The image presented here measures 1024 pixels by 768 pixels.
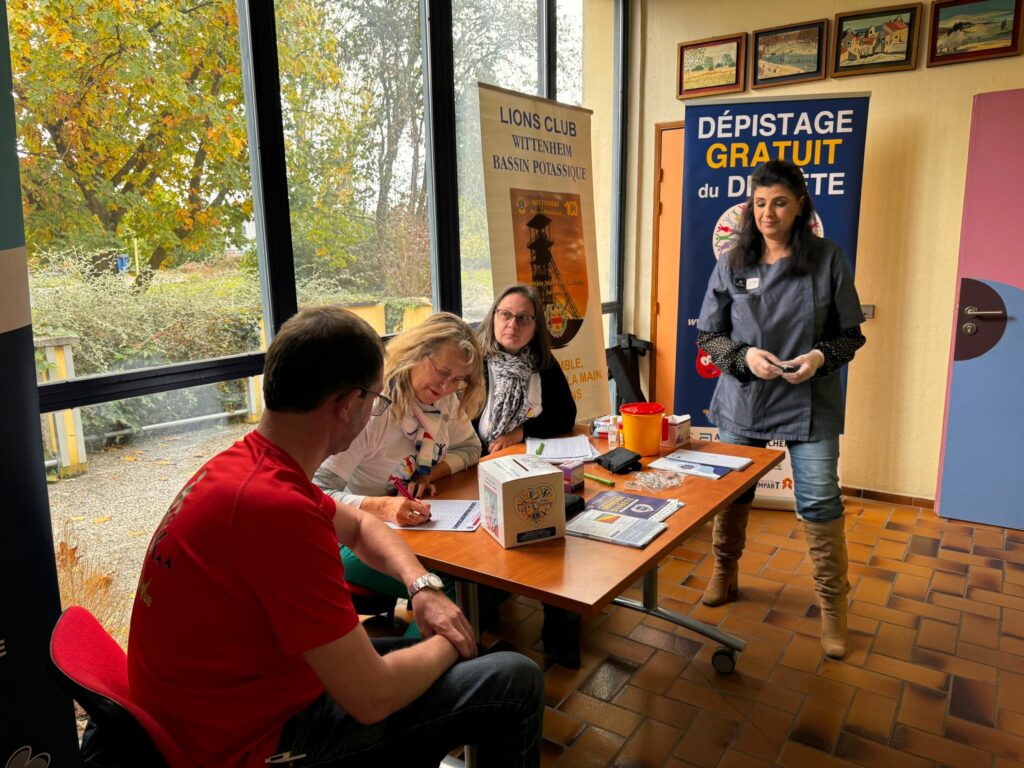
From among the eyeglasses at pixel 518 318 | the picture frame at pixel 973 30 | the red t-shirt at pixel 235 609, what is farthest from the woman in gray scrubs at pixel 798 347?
the picture frame at pixel 973 30

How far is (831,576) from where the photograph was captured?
2.39 metres

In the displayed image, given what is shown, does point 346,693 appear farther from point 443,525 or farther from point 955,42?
point 955,42

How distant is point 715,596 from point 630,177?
284cm

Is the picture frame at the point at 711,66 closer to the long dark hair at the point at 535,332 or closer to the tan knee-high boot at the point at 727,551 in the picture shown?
the long dark hair at the point at 535,332

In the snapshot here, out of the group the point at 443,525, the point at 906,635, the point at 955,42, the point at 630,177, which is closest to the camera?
the point at 443,525

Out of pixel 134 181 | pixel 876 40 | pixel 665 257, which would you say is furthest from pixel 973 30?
pixel 134 181

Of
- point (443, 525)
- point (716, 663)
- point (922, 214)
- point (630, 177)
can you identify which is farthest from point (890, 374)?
point (443, 525)

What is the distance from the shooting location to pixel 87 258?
2029 millimetres

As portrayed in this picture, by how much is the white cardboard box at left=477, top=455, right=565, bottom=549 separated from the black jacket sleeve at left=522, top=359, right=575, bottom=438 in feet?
3.17

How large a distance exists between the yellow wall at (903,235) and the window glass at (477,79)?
3.69 feet

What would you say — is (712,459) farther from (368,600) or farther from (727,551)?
(368,600)

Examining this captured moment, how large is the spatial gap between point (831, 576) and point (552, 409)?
110cm

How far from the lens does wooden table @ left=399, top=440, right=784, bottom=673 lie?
4.45 ft

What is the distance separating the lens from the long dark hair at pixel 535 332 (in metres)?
2.69
